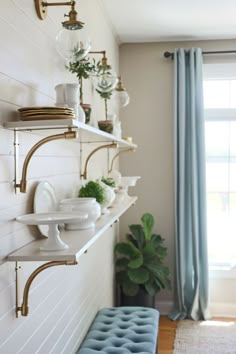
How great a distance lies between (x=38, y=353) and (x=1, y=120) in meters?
0.91

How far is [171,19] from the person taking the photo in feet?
11.3

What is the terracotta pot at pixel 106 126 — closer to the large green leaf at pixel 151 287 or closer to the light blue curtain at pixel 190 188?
the light blue curtain at pixel 190 188

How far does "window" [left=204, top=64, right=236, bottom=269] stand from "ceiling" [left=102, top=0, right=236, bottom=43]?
1.58 ft

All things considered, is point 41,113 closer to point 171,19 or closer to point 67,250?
point 67,250

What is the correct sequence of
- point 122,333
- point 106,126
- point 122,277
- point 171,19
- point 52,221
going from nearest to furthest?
point 52,221 → point 122,333 → point 106,126 → point 171,19 → point 122,277

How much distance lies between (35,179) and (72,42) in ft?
1.76

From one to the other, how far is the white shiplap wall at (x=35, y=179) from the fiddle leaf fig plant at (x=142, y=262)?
3.57ft

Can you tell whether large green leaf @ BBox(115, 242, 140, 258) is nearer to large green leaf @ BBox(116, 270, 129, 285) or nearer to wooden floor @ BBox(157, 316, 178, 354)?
large green leaf @ BBox(116, 270, 129, 285)

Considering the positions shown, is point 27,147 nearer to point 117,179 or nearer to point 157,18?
point 117,179

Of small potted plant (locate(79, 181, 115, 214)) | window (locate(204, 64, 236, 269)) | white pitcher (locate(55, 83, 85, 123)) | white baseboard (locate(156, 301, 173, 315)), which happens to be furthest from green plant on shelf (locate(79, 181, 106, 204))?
white baseboard (locate(156, 301, 173, 315))

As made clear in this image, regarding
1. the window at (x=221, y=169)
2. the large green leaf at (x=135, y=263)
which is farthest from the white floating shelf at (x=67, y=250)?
the window at (x=221, y=169)

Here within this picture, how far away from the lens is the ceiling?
313 centimetres

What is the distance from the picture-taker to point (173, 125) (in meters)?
3.99

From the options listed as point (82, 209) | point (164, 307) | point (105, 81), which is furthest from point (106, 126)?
point (164, 307)
